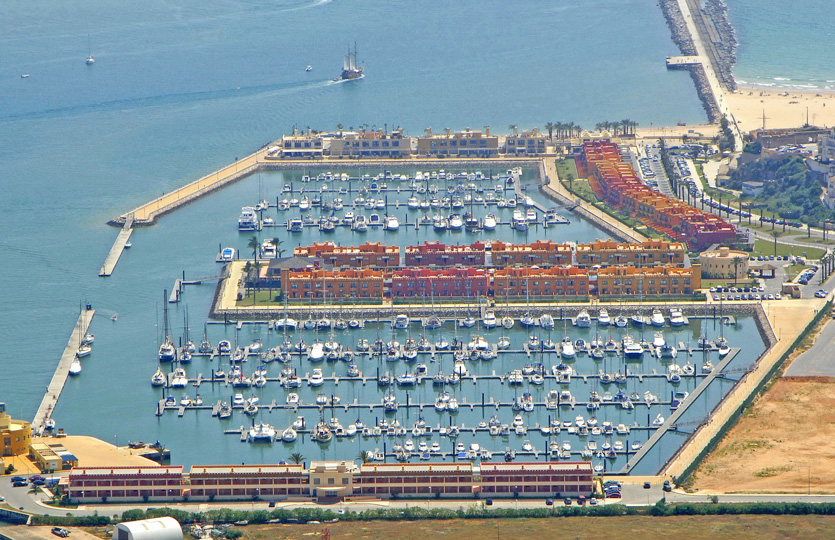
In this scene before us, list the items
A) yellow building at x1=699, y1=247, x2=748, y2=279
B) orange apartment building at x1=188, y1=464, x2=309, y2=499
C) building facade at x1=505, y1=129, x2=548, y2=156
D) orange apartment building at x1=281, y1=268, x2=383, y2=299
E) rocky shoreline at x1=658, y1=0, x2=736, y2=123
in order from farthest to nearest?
rocky shoreline at x1=658, y1=0, x2=736, y2=123 < building facade at x1=505, y1=129, x2=548, y2=156 < yellow building at x1=699, y1=247, x2=748, y2=279 < orange apartment building at x1=281, y1=268, x2=383, y2=299 < orange apartment building at x1=188, y1=464, x2=309, y2=499

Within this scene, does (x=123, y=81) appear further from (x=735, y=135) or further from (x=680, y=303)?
(x=680, y=303)

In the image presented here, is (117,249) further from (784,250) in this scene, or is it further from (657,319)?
(784,250)

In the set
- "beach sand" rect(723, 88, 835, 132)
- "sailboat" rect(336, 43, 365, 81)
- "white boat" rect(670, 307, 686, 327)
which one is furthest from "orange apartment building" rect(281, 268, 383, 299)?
"sailboat" rect(336, 43, 365, 81)

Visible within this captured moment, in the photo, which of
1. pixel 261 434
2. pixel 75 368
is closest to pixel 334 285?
pixel 75 368

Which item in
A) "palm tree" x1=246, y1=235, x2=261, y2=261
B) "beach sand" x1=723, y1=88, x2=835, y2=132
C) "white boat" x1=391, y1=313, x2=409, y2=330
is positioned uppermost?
"beach sand" x1=723, y1=88, x2=835, y2=132

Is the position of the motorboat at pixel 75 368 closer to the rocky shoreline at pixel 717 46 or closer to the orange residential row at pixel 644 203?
the orange residential row at pixel 644 203

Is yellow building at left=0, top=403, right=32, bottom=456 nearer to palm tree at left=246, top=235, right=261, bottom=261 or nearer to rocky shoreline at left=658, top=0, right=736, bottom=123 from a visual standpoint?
palm tree at left=246, top=235, right=261, bottom=261

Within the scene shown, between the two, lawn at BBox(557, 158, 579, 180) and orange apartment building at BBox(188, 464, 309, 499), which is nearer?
orange apartment building at BBox(188, 464, 309, 499)
